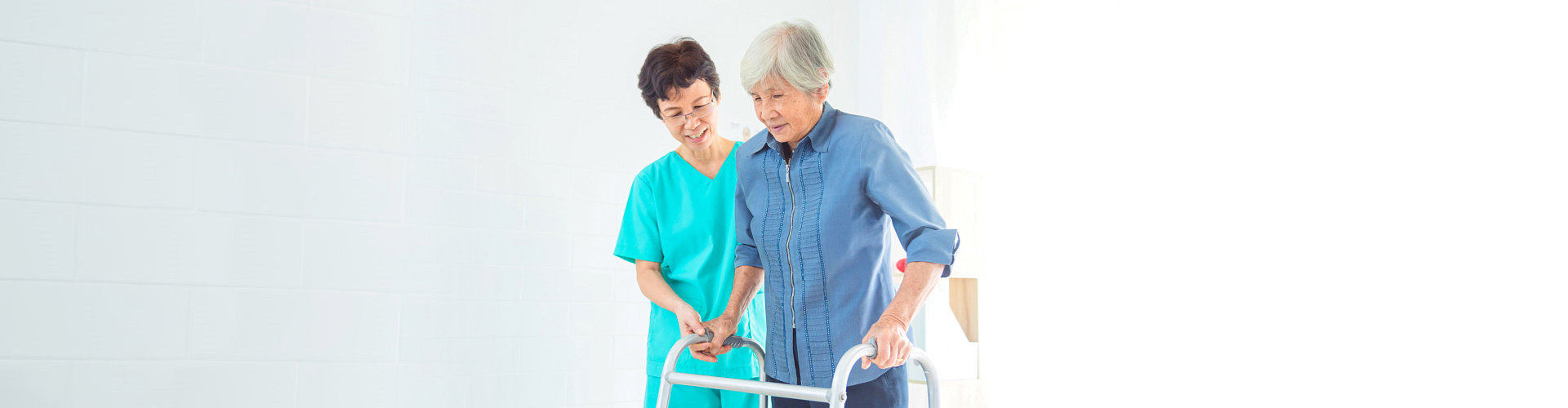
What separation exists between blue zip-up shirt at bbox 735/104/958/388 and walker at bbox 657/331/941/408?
0.31ft

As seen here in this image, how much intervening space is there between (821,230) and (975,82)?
5.37 ft

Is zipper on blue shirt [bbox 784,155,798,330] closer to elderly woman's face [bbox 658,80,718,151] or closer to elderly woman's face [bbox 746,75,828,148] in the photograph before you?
elderly woman's face [bbox 746,75,828,148]

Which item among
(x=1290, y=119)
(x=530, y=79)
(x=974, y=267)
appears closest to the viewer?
(x=1290, y=119)

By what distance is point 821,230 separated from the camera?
65.9 inches

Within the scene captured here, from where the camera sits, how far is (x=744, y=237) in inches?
76.9

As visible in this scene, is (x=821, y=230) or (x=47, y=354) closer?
(x=821, y=230)

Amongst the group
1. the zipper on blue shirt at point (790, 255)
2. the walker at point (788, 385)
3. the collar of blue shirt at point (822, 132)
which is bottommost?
the walker at point (788, 385)

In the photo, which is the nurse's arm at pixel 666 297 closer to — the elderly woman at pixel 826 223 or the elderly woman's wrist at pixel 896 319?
the elderly woman at pixel 826 223

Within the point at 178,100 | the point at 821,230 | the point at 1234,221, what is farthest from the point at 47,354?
the point at 1234,221

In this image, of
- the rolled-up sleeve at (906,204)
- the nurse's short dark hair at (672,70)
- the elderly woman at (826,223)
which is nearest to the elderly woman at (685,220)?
the nurse's short dark hair at (672,70)

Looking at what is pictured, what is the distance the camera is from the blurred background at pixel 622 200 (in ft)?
6.94

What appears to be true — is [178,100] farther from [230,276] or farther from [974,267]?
[974,267]

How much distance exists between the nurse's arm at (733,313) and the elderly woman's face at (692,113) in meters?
0.38

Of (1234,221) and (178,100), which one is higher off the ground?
(178,100)
